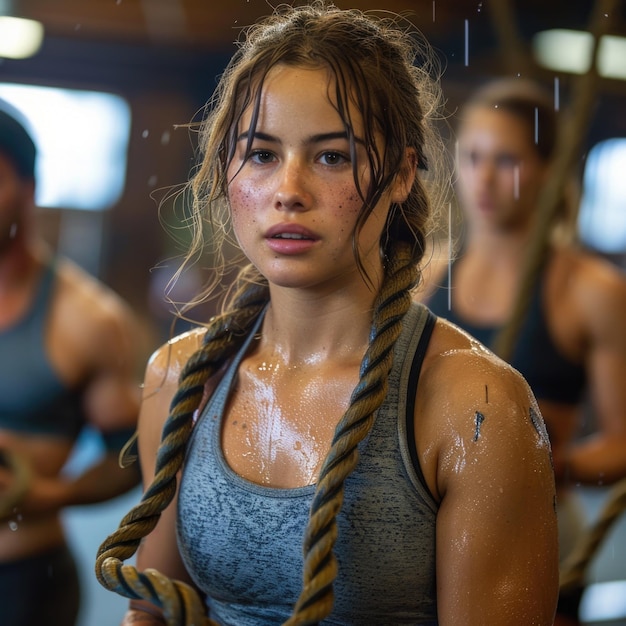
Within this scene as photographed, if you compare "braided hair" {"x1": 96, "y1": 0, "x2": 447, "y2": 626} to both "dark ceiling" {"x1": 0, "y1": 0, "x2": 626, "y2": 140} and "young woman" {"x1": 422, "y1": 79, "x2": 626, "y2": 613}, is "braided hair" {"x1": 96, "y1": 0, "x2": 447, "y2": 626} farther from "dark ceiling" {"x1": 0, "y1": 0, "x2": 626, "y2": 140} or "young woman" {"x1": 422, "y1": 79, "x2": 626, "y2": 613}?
"dark ceiling" {"x1": 0, "y1": 0, "x2": 626, "y2": 140}

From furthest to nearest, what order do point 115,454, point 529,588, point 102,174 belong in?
point 102,174 → point 115,454 → point 529,588

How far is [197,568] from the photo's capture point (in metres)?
0.76

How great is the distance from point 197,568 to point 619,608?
7.50 feet

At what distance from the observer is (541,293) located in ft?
4.66

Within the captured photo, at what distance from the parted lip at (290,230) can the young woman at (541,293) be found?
59 centimetres

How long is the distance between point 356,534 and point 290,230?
235mm

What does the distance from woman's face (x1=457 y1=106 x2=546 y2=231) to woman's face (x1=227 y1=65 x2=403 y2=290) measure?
0.91 meters

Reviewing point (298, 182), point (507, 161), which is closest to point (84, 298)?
point (507, 161)

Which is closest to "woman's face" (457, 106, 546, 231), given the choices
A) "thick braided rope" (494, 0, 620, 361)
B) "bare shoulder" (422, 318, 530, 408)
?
"thick braided rope" (494, 0, 620, 361)

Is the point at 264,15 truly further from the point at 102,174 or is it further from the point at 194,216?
the point at 102,174

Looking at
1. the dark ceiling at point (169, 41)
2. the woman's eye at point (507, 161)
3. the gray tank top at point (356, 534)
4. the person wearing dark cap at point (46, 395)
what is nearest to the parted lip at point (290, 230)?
the gray tank top at point (356, 534)

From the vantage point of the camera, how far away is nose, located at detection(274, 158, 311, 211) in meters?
0.66

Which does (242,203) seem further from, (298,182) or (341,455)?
(341,455)

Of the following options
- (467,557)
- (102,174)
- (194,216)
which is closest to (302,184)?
(194,216)
